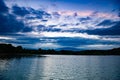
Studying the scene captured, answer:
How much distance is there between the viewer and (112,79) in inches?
2041

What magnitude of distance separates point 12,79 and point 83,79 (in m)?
17.2

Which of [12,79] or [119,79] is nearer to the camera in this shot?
[12,79]

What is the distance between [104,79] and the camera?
51.8m

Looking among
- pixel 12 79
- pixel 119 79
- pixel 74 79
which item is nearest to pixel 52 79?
pixel 74 79

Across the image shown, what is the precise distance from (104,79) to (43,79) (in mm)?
15152

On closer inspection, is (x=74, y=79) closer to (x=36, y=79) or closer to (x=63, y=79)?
(x=63, y=79)

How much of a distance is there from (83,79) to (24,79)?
14506 millimetres

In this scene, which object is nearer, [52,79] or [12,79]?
[12,79]

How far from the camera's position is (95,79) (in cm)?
5144

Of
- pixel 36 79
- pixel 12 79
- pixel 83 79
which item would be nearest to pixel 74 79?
pixel 83 79

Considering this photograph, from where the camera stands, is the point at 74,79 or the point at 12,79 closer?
the point at 12,79

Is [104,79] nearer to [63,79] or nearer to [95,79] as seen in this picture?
[95,79]

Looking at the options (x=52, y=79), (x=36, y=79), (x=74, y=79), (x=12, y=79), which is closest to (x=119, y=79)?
(x=74, y=79)

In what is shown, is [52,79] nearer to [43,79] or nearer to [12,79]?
[43,79]
